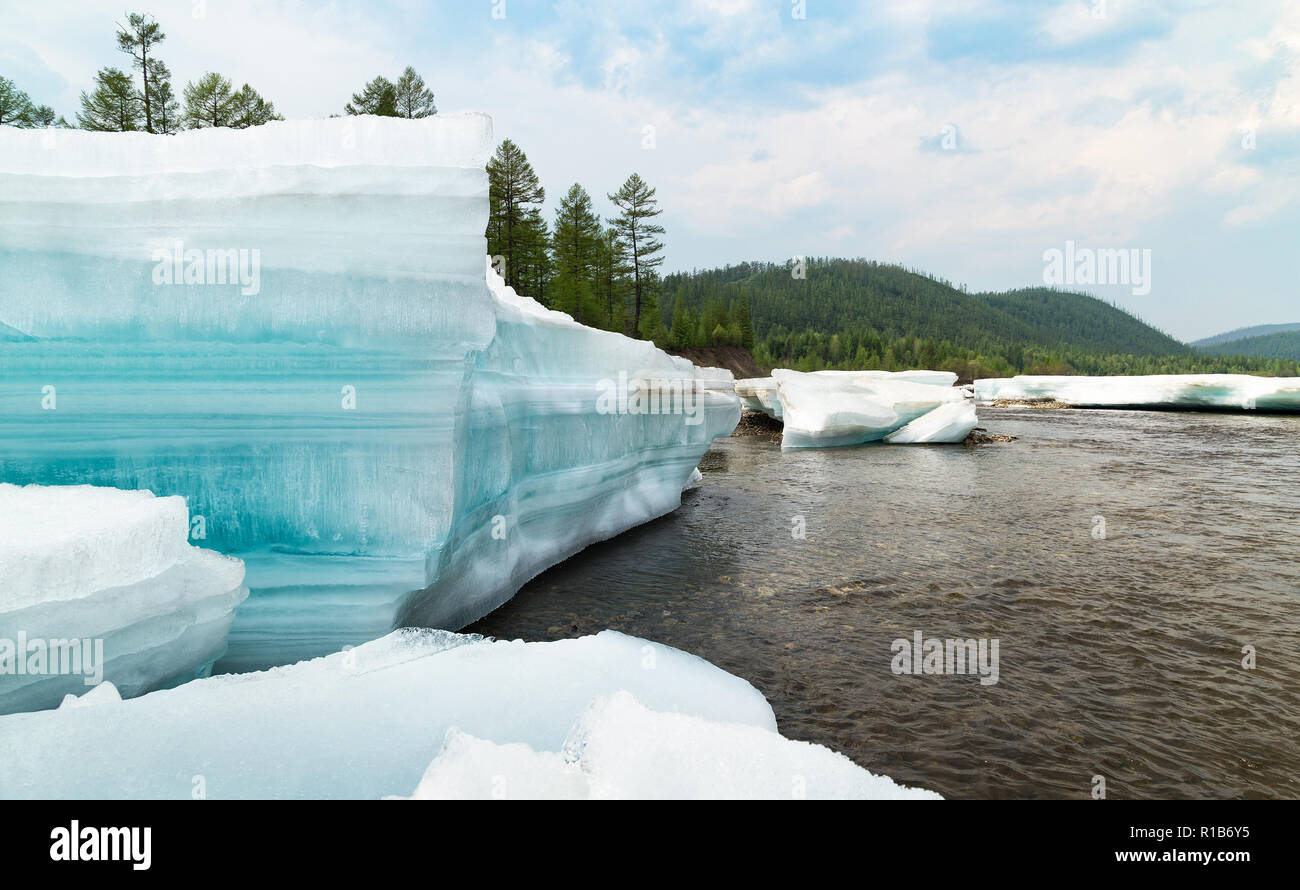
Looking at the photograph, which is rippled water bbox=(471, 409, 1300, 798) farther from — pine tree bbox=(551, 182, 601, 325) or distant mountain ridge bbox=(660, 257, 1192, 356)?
distant mountain ridge bbox=(660, 257, 1192, 356)

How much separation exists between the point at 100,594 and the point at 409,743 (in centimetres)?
147

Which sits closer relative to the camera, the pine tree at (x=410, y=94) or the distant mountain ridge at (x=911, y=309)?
the pine tree at (x=410, y=94)

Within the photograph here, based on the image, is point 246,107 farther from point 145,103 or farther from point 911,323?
point 911,323

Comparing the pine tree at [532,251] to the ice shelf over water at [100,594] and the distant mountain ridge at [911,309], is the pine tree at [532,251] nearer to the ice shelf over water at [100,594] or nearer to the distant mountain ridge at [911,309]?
the ice shelf over water at [100,594]

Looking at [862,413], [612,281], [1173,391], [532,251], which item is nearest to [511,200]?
[532,251]

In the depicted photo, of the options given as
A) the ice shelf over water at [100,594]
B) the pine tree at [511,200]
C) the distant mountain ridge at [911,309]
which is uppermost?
the distant mountain ridge at [911,309]

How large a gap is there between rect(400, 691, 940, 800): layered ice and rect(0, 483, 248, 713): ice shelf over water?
1.67m

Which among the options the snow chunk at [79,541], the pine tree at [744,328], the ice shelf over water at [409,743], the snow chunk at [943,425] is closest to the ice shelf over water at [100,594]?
the snow chunk at [79,541]

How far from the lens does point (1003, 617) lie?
5.52 m

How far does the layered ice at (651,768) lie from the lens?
2195 millimetres

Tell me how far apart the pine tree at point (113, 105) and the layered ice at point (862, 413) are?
2990 cm

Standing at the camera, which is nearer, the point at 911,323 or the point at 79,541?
the point at 79,541

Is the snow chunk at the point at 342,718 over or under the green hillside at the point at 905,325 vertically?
under
